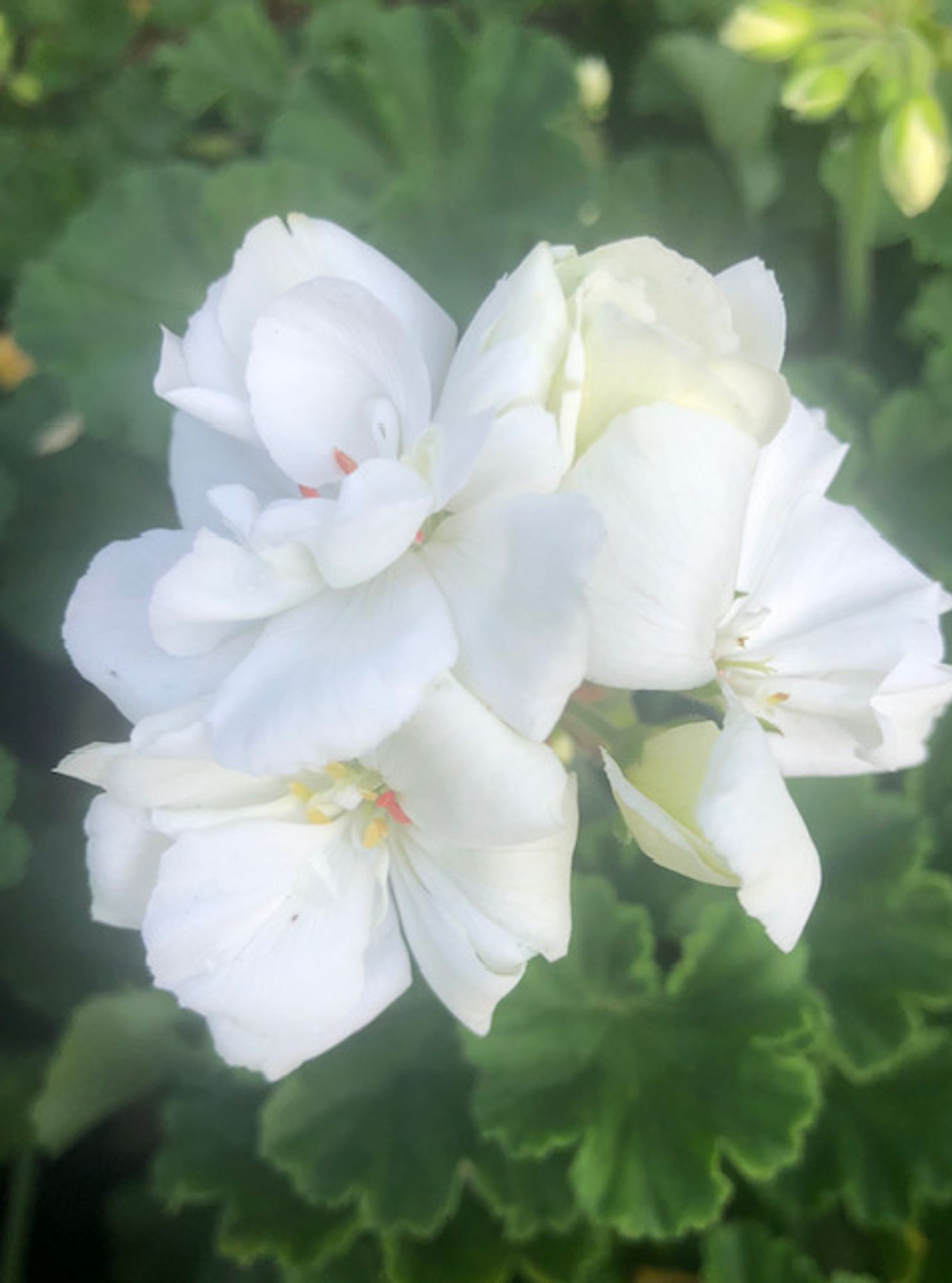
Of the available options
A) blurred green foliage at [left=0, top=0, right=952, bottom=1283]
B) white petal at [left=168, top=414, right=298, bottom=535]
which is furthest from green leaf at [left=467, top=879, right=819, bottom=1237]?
white petal at [left=168, top=414, right=298, bottom=535]

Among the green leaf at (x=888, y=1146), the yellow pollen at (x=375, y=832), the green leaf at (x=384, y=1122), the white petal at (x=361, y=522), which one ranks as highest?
the white petal at (x=361, y=522)

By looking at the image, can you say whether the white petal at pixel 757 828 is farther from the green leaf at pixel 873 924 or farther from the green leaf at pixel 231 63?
the green leaf at pixel 231 63

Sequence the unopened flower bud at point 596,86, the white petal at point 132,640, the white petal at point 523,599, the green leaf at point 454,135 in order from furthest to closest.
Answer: the unopened flower bud at point 596,86
the green leaf at point 454,135
the white petal at point 132,640
the white petal at point 523,599

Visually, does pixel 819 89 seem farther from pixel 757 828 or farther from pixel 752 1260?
pixel 752 1260

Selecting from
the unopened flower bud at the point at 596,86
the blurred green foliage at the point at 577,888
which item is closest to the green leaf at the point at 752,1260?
A: the blurred green foliage at the point at 577,888

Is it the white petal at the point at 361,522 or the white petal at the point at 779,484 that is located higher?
the white petal at the point at 361,522

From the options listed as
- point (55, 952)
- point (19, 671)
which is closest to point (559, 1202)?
point (55, 952)

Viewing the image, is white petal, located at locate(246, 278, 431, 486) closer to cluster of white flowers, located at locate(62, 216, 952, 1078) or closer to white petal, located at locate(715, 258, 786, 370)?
cluster of white flowers, located at locate(62, 216, 952, 1078)
